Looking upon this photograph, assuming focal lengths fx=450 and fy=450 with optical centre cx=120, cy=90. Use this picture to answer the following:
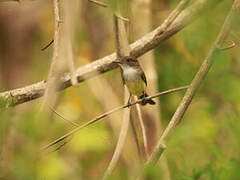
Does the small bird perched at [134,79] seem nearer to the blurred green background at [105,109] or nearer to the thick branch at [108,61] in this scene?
the thick branch at [108,61]

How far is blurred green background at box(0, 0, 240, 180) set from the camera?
1020mm

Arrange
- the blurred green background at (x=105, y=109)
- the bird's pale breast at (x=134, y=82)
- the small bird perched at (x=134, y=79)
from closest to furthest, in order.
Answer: the blurred green background at (x=105, y=109)
the small bird perched at (x=134, y=79)
the bird's pale breast at (x=134, y=82)

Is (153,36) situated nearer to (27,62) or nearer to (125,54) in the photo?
(125,54)

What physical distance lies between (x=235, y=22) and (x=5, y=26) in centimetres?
774

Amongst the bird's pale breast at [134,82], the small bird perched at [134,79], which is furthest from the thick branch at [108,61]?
the bird's pale breast at [134,82]

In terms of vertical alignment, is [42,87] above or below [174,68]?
above

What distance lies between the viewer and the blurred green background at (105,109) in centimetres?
102

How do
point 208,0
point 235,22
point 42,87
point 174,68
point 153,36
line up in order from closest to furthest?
point 235,22
point 208,0
point 42,87
point 153,36
point 174,68

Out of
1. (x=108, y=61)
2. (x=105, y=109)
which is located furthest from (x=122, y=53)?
(x=105, y=109)

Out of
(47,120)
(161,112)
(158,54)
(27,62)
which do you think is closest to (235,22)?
(47,120)

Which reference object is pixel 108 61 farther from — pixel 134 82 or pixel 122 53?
pixel 134 82

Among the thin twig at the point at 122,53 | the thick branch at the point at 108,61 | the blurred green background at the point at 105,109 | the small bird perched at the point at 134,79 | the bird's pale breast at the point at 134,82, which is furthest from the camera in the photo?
the bird's pale breast at the point at 134,82

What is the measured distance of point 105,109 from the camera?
13.6ft

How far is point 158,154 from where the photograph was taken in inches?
54.9
